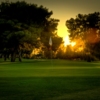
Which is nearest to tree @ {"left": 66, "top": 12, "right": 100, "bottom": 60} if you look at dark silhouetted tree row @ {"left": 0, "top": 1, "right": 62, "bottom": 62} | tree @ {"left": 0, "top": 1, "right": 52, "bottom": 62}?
dark silhouetted tree row @ {"left": 0, "top": 1, "right": 62, "bottom": 62}

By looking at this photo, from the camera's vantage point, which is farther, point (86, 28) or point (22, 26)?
point (86, 28)

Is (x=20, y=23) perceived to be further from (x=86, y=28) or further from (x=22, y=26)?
Answer: (x=86, y=28)

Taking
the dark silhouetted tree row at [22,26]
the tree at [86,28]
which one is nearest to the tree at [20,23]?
the dark silhouetted tree row at [22,26]

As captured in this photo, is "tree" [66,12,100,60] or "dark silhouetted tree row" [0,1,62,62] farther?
"tree" [66,12,100,60]

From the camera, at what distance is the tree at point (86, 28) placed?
106688 mm

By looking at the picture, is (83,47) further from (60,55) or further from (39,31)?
(39,31)

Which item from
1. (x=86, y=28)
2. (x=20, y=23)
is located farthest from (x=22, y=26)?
(x=86, y=28)

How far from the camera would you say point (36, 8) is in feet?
266

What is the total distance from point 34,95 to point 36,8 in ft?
222

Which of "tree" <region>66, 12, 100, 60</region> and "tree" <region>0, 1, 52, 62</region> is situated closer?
"tree" <region>0, 1, 52, 62</region>

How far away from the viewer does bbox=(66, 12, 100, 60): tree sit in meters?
107

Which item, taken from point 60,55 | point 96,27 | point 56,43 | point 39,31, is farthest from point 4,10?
point 60,55

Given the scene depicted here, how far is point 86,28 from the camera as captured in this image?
110 metres

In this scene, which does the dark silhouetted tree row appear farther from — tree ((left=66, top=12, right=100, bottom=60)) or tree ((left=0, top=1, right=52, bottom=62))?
tree ((left=66, top=12, right=100, bottom=60))
